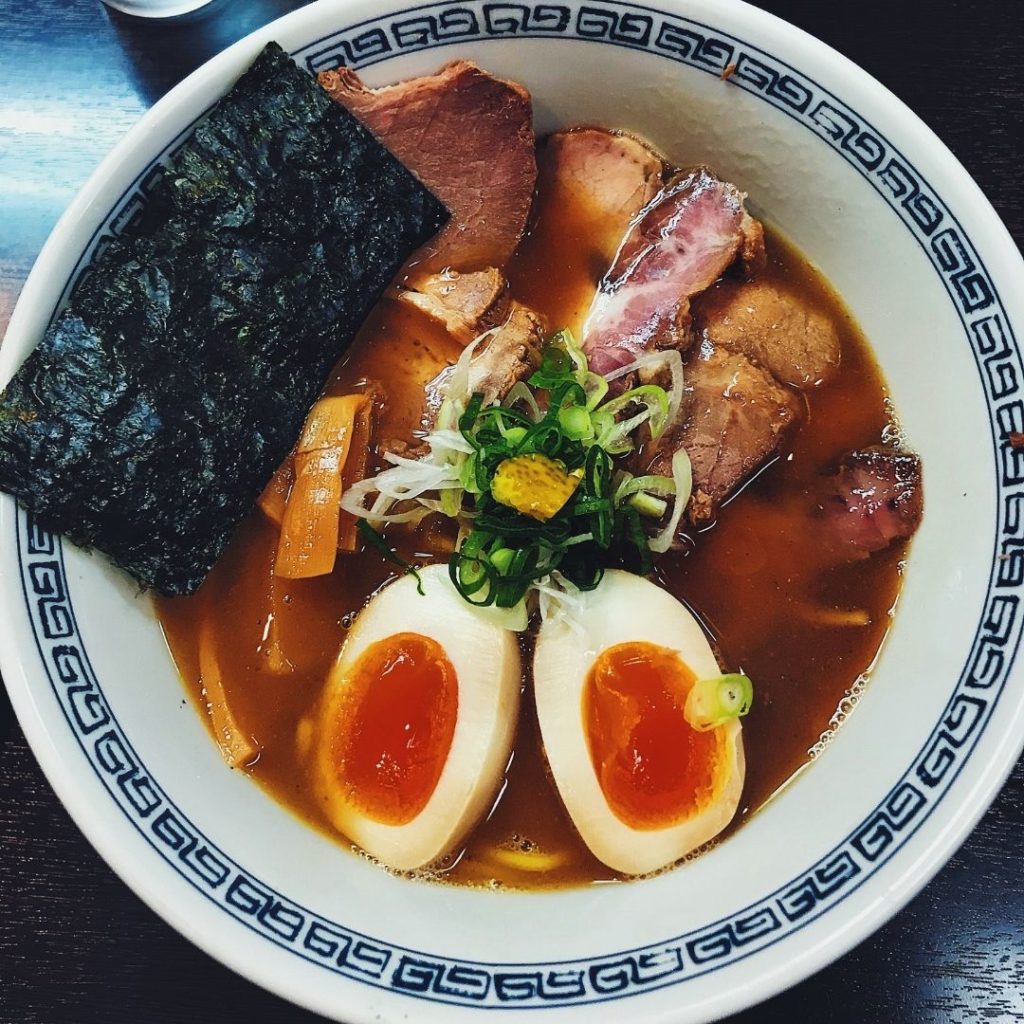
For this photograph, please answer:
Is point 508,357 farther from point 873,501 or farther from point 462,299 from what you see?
point 873,501

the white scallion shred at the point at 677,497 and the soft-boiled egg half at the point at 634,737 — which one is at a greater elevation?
the white scallion shred at the point at 677,497

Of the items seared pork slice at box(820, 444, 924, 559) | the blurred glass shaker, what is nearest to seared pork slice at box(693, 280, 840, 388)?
seared pork slice at box(820, 444, 924, 559)

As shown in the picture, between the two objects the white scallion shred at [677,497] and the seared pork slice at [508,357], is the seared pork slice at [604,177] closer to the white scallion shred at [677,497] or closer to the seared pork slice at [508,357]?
the seared pork slice at [508,357]

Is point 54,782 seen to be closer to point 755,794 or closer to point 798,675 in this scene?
point 755,794

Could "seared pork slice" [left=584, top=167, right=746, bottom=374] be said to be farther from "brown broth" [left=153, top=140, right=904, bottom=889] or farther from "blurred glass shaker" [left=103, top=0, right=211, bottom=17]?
"blurred glass shaker" [left=103, top=0, right=211, bottom=17]

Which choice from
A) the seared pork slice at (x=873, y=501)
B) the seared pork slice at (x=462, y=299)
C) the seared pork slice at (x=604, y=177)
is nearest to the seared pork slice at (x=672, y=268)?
the seared pork slice at (x=604, y=177)

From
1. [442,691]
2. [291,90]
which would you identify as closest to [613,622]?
[442,691]
